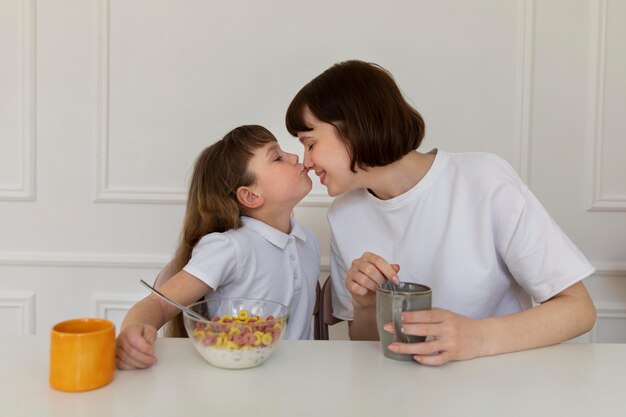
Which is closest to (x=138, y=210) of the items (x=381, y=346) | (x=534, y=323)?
(x=381, y=346)

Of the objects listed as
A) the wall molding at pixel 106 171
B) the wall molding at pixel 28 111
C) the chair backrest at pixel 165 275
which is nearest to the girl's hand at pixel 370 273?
the chair backrest at pixel 165 275

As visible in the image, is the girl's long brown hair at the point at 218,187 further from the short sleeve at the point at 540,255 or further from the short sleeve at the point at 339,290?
the short sleeve at the point at 540,255

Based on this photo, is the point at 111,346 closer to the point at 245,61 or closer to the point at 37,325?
the point at 245,61

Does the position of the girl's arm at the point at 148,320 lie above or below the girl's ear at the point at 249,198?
below

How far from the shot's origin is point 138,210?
1.95 metres

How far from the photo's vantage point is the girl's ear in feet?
4.57

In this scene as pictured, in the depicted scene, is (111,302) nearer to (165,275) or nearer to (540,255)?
Answer: (165,275)

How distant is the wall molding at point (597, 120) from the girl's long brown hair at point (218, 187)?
1.16 m

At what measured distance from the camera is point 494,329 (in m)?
0.90

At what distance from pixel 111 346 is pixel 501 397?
1.71ft

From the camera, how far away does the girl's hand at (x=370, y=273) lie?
37.5 inches

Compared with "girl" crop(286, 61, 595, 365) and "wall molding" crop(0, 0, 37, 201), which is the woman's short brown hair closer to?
→ "girl" crop(286, 61, 595, 365)

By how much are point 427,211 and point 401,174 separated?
105 millimetres

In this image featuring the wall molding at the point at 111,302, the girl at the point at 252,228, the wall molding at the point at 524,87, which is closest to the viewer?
the girl at the point at 252,228
